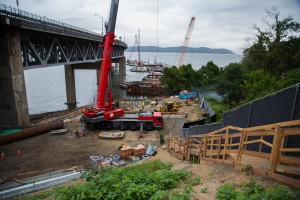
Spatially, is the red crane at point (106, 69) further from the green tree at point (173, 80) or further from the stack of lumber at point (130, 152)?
the green tree at point (173, 80)

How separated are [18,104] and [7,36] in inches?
286

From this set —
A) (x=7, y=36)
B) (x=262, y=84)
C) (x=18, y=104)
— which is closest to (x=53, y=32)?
(x=7, y=36)

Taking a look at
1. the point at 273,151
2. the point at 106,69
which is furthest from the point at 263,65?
the point at 273,151

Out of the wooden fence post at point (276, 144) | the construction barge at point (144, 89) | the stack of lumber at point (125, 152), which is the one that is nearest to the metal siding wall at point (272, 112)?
the wooden fence post at point (276, 144)

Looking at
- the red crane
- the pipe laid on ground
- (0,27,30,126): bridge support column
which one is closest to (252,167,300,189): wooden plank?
the red crane

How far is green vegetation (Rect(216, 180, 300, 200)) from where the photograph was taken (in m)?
4.64

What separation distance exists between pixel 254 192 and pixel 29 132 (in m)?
24.0

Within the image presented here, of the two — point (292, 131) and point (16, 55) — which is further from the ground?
point (16, 55)

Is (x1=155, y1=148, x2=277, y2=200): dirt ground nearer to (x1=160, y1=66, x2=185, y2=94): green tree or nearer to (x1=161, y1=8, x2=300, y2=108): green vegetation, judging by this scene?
(x1=161, y1=8, x2=300, y2=108): green vegetation

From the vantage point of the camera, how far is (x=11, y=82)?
935 inches

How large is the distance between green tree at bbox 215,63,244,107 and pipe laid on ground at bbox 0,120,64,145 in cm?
2537

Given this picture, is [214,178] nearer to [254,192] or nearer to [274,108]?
[254,192]

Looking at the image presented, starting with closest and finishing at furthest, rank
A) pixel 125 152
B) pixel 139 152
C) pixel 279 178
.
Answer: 1. pixel 279 178
2. pixel 125 152
3. pixel 139 152

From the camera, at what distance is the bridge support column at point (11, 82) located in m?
23.2
